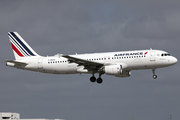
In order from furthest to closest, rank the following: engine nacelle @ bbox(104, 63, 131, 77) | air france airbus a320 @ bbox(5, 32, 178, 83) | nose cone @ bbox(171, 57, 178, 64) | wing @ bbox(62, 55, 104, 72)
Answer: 1. nose cone @ bbox(171, 57, 178, 64)
2. air france airbus a320 @ bbox(5, 32, 178, 83)
3. engine nacelle @ bbox(104, 63, 131, 77)
4. wing @ bbox(62, 55, 104, 72)

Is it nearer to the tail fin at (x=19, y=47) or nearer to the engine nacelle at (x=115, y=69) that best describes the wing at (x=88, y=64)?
the engine nacelle at (x=115, y=69)

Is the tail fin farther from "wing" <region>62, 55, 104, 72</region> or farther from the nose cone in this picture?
the nose cone

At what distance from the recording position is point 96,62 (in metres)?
69.4

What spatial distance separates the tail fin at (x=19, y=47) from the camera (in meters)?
77.9

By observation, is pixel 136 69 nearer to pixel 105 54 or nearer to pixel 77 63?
pixel 105 54

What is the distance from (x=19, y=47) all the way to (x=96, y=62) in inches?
753

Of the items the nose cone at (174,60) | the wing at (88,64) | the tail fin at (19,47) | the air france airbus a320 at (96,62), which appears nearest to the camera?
the wing at (88,64)

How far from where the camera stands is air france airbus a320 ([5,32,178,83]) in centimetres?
6900

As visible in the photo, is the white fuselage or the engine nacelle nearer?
the engine nacelle

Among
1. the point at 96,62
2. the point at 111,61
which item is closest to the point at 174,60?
the point at 111,61

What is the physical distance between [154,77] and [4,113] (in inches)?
2958

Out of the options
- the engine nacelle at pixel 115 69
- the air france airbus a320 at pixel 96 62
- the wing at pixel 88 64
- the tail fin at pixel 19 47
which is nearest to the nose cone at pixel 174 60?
the air france airbus a320 at pixel 96 62

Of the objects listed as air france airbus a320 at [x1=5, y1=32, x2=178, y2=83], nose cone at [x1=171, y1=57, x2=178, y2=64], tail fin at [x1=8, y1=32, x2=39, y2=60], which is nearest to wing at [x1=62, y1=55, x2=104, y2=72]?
air france airbus a320 at [x1=5, y1=32, x2=178, y2=83]

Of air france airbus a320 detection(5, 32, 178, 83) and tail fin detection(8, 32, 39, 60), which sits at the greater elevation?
tail fin detection(8, 32, 39, 60)
